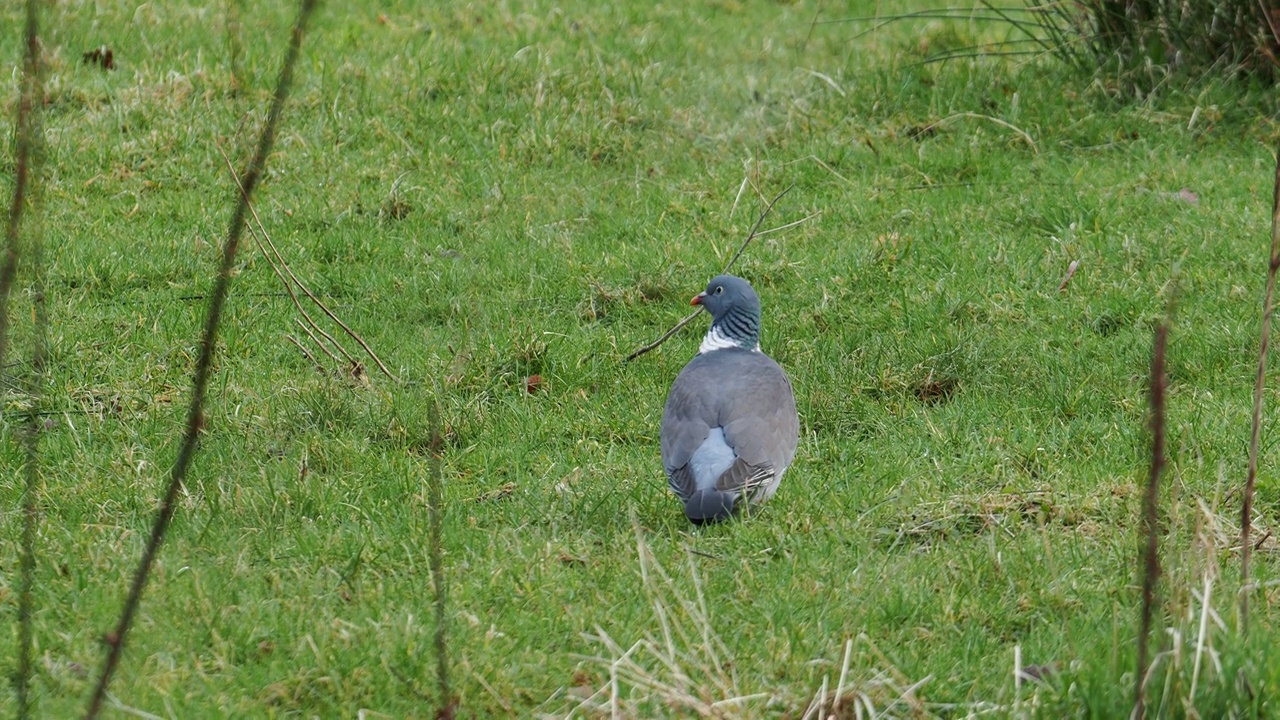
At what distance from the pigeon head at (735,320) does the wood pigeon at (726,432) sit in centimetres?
10

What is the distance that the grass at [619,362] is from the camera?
3754 millimetres

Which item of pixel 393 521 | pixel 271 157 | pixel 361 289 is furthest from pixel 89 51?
pixel 393 521

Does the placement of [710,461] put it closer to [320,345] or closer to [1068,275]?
[320,345]

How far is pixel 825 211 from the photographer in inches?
297

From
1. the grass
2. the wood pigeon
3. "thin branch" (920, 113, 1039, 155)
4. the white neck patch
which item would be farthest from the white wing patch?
"thin branch" (920, 113, 1039, 155)

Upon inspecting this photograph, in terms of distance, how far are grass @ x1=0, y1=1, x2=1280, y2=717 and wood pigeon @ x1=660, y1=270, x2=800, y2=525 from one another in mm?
167

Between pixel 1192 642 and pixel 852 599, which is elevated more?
pixel 1192 642

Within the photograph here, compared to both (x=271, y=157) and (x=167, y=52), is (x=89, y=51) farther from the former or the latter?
(x=271, y=157)

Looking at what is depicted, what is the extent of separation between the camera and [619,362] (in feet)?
20.1

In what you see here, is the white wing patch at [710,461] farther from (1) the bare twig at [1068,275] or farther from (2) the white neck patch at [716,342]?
(1) the bare twig at [1068,275]

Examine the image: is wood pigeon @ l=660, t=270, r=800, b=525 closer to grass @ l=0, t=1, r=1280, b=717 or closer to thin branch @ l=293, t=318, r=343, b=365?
grass @ l=0, t=1, r=1280, b=717

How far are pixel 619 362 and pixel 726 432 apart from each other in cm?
146

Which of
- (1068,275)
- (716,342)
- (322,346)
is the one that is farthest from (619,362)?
(1068,275)

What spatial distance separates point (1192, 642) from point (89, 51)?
7587mm
